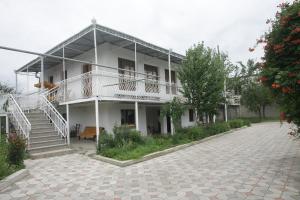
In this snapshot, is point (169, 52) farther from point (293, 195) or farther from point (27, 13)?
point (293, 195)

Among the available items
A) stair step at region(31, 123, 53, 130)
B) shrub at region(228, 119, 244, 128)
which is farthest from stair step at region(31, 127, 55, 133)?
shrub at region(228, 119, 244, 128)

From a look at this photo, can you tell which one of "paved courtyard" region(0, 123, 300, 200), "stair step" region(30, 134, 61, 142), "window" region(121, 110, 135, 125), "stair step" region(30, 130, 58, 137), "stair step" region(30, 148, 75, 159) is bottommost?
"paved courtyard" region(0, 123, 300, 200)

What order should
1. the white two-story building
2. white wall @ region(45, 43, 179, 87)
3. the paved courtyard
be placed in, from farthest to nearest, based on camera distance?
white wall @ region(45, 43, 179, 87)
the white two-story building
the paved courtyard

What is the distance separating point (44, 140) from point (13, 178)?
448 cm

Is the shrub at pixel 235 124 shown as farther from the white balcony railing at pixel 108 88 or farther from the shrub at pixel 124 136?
the shrub at pixel 124 136

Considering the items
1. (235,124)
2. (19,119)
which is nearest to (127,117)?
(19,119)

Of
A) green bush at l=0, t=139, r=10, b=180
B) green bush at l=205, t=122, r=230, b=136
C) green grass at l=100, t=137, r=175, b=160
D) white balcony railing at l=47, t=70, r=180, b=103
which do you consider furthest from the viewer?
green bush at l=205, t=122, r=230, b=136

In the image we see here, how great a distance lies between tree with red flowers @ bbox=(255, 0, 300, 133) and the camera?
4395 mm

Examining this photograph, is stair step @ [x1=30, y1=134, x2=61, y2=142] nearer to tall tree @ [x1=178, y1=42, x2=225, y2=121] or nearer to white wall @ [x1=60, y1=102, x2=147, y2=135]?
white wall @ [x1=60, y1=102, x2=147, y2=135]

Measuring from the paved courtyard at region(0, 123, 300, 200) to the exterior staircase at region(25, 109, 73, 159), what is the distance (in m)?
0.98

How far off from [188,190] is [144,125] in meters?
10.7

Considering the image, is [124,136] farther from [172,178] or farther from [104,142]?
[172,178]

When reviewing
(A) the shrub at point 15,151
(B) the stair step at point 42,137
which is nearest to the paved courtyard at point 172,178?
(A) the shrub at point 15,151

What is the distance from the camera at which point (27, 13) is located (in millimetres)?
10938
